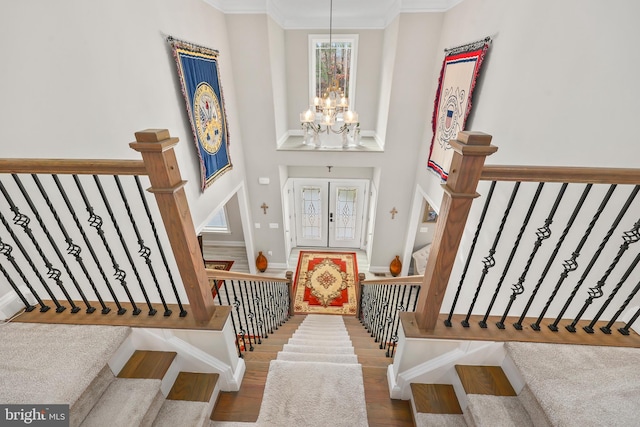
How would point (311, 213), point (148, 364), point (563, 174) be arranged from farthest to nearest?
point (311, 213) → point (148, 364) → point (563, 174)

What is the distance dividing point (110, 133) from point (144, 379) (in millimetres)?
2063

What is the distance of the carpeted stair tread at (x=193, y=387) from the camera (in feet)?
5.28

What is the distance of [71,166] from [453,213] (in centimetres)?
180

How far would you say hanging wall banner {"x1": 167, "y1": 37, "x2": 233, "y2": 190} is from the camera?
338cm

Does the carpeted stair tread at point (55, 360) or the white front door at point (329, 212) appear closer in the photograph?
the carpeted stair tread at point (55, 360)

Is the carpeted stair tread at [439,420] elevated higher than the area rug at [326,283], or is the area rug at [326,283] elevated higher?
the carpeted stair tread at [439,420]

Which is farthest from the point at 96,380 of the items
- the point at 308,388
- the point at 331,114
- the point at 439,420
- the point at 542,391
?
the point at 331,114

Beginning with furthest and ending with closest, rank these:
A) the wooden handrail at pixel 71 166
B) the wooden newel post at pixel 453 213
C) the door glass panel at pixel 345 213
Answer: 1. the door glass panel at pixel 345 213
2. the wooden handrail at pixel 71 166
3. the wooden newel post at pixel 453 213

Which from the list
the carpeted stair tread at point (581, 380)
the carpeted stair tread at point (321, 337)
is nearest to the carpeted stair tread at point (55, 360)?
the carpeted stair tread at point (321, 337)

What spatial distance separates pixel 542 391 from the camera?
4.24ft

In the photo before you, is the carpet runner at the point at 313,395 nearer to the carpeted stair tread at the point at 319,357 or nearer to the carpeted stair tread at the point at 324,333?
the carpeted stair tread at the point at 319,357

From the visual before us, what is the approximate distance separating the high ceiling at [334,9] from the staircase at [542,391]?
4552mm

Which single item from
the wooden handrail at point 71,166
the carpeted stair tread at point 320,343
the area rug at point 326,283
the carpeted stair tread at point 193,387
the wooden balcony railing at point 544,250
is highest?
the wooden handrail at point 71,166

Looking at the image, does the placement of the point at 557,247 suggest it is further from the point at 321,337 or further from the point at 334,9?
the point at 334,9
